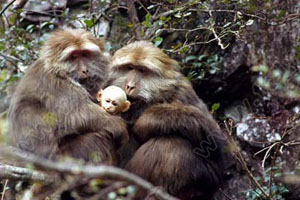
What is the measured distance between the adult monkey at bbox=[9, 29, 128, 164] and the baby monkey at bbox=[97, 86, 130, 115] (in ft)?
0.26

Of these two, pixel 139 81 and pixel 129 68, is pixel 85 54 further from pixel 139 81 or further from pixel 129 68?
pixel 139 81

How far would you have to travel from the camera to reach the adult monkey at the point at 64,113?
19.0ft

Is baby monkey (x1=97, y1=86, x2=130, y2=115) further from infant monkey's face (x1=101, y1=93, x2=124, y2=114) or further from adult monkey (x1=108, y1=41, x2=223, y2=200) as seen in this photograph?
adult monkey (x1=108, y1=41, x2=223, y2=200)

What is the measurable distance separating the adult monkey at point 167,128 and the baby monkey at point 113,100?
216mm

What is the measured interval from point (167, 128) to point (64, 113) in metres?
1.03

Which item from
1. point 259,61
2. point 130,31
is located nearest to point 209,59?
point 259,61

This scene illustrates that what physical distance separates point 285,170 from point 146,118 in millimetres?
2484

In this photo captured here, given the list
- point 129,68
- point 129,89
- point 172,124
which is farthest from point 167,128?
point 129,68

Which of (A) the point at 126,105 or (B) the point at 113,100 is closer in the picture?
(B) the point at 113,100

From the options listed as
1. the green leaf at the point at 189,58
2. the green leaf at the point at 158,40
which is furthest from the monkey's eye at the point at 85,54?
the green leaf at the point at 189,58

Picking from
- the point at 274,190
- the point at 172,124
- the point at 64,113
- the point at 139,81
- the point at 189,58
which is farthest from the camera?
the point at 189,58

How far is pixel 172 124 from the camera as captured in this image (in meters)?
→ 5.98

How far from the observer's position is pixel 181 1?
28.4 ft

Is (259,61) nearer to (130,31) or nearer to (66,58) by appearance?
Answer: (130,31)
